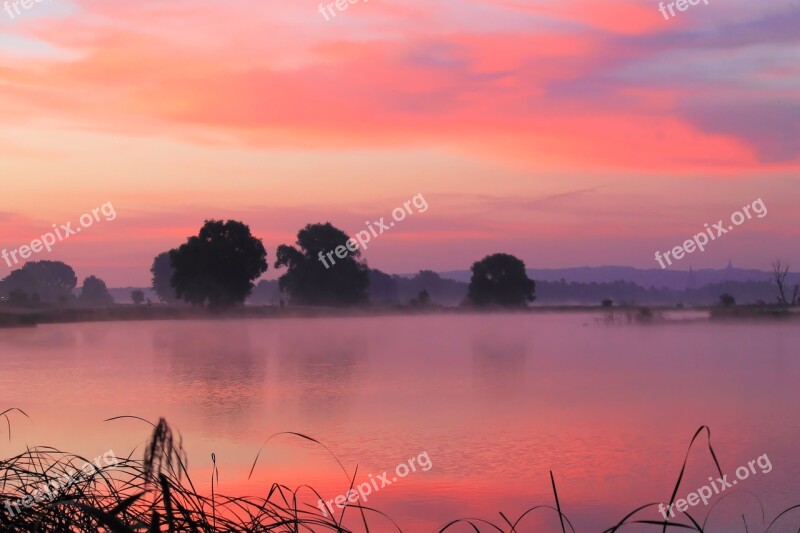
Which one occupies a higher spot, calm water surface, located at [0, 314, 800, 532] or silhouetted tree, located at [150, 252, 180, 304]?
silhouetted tree, located at [150, 252, 180, 304]

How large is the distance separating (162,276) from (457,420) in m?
107

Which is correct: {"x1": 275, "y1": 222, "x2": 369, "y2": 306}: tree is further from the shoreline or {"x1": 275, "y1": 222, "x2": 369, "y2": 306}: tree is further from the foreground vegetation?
the foreground vegetation

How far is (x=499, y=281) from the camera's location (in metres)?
81.5

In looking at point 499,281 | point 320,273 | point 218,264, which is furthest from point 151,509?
point 499,281

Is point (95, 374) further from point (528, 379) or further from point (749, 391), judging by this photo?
point (749, 391)

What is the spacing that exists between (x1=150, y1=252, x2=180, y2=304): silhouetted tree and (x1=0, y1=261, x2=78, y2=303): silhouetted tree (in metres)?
11.3

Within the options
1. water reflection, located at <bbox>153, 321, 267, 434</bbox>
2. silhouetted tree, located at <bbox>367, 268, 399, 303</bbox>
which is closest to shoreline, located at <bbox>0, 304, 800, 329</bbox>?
water reflection, located at <bbox>153, 321, 267, 434</bbox>

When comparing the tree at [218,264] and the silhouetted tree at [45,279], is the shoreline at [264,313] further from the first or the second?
the silhouetted tree at [45,279]

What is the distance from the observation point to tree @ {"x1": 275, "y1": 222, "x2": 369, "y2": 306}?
242ft

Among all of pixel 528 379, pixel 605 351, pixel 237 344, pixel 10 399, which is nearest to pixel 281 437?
pixel 10 399

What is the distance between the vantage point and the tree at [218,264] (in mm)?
59875

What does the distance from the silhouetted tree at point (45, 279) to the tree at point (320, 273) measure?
2115 inches

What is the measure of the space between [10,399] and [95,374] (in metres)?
4.79

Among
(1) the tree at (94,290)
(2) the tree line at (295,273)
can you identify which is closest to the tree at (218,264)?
(2) the tree line at (295,273)
